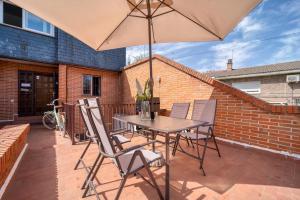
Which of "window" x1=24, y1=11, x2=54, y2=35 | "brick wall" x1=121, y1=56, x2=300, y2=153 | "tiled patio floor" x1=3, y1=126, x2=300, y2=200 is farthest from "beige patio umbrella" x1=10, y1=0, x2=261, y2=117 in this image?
"window" x1=24, y1=11, x2=54, y2=35

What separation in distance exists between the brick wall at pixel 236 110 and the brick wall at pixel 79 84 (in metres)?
4.03

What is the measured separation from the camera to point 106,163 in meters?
3.03

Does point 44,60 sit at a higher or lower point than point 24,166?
higher

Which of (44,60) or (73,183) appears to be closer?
(73,183)

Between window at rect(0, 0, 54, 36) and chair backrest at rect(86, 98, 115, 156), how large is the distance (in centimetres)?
803

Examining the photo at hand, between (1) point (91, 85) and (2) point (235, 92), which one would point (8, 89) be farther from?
(2) point (235, 92)

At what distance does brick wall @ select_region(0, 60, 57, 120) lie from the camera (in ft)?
22.9

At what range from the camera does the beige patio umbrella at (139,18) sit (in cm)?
244

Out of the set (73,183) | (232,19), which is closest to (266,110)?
(232,19)

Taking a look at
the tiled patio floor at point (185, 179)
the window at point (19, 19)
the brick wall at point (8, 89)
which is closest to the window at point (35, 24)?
the window at point (19, 19)

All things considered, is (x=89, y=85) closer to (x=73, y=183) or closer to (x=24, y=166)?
(x=24, y=166)

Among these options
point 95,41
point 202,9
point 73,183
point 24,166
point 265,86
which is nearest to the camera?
point 73,183

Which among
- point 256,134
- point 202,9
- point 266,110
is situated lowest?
point 256,134

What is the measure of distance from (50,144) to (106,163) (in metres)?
2.17
